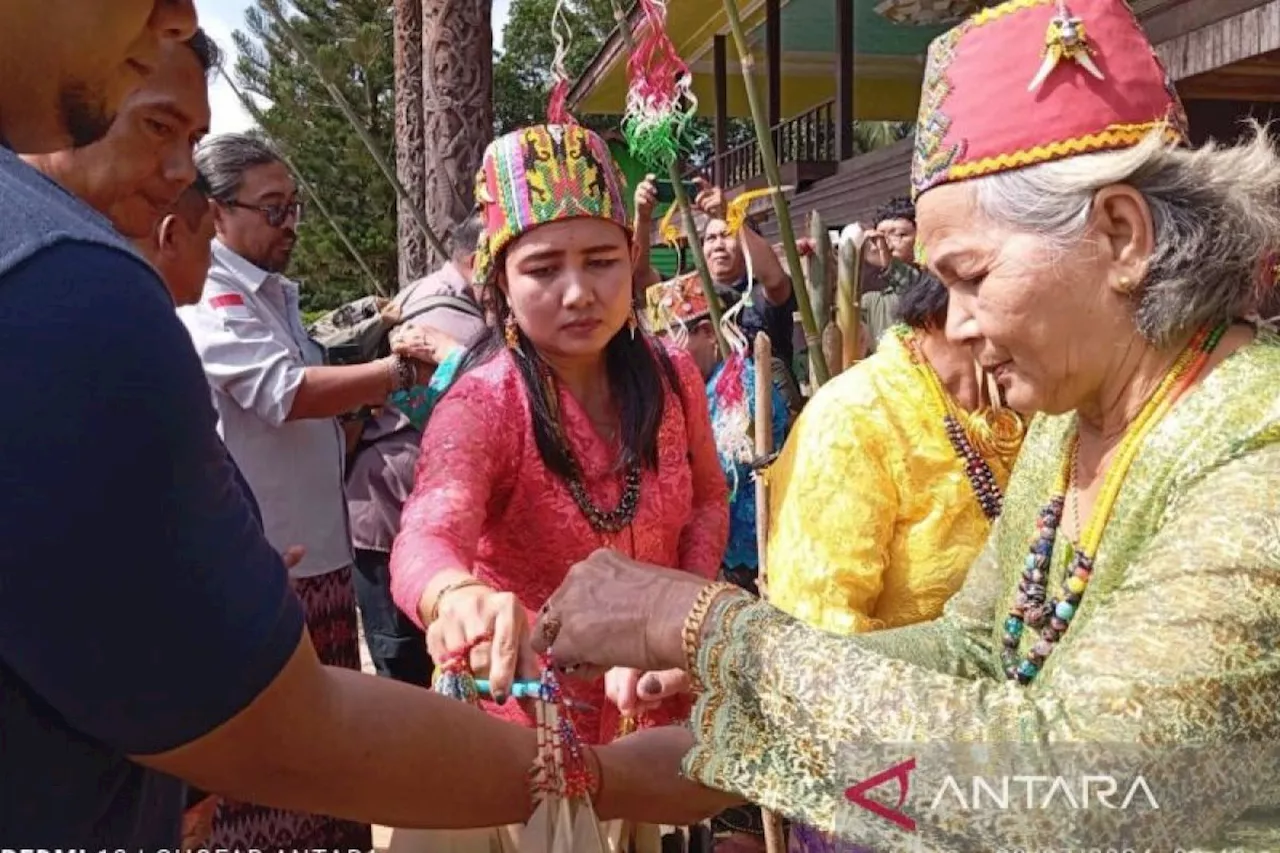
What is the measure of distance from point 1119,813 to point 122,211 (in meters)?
2.03

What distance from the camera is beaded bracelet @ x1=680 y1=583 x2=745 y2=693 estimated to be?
1359 mm

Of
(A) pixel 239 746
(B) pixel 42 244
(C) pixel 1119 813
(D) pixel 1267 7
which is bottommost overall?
(C) pixel 1119 813

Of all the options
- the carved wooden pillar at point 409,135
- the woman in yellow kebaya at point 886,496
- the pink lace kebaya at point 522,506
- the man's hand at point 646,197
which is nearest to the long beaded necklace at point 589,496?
the pink lace kebaya at point 522,506

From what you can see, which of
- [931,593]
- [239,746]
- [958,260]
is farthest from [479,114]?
[239,746]

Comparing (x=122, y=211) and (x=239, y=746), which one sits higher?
(x=122, y=211)

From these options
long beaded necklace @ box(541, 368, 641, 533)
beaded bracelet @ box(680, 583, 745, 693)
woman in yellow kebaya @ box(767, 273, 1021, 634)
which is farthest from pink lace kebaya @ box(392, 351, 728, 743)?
beaded bracelet @ box(680, 583, 745, 693)

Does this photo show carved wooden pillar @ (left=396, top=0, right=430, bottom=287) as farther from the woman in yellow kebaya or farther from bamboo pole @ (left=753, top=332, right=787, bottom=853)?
the woman in yellow kebaya

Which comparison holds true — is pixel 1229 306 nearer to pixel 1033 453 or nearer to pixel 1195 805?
pixel 1033 453

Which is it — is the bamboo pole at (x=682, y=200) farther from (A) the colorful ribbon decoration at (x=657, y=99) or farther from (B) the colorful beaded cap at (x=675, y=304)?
(B) the colorful beaded cap at (x=675, y=304)

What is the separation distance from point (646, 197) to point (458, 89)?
2407mm

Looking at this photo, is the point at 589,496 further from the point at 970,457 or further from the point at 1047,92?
the point at 1047,92

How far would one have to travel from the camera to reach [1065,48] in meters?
1.39

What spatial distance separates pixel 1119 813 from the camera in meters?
1.12

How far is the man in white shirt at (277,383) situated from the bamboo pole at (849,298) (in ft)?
A: 4.56
